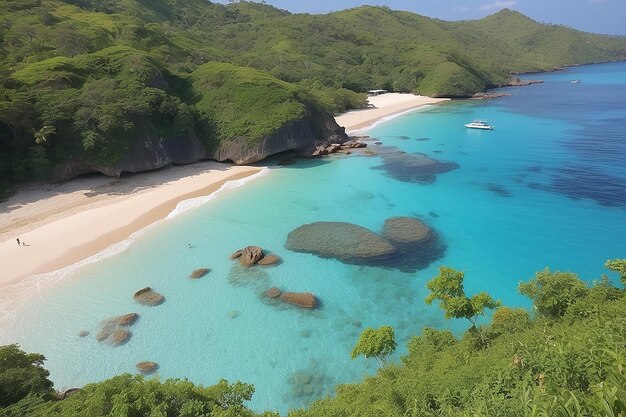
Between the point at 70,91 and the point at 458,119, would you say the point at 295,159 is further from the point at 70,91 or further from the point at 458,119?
the point at 458,119

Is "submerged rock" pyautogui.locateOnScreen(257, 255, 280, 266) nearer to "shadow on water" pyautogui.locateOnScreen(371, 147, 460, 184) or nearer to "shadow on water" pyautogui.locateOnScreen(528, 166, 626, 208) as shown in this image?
"shadow on water" pyautogui.locateOnScreen(371, 147, 460, 184)

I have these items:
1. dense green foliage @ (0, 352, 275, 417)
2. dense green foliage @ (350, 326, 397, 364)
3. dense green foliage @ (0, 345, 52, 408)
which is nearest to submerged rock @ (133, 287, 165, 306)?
dense green foliage @ (0, 345, 52, 408)

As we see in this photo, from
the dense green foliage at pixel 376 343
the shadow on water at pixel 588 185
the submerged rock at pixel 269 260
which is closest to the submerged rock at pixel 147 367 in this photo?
the submerged rock at pixel 269 260

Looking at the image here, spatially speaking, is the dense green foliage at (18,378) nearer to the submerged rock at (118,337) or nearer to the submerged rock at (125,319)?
the submerged rock at (118,337)

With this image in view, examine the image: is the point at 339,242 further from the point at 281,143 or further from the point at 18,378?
the point at 281,143

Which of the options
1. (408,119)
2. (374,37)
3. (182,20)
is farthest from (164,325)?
(374,37)
